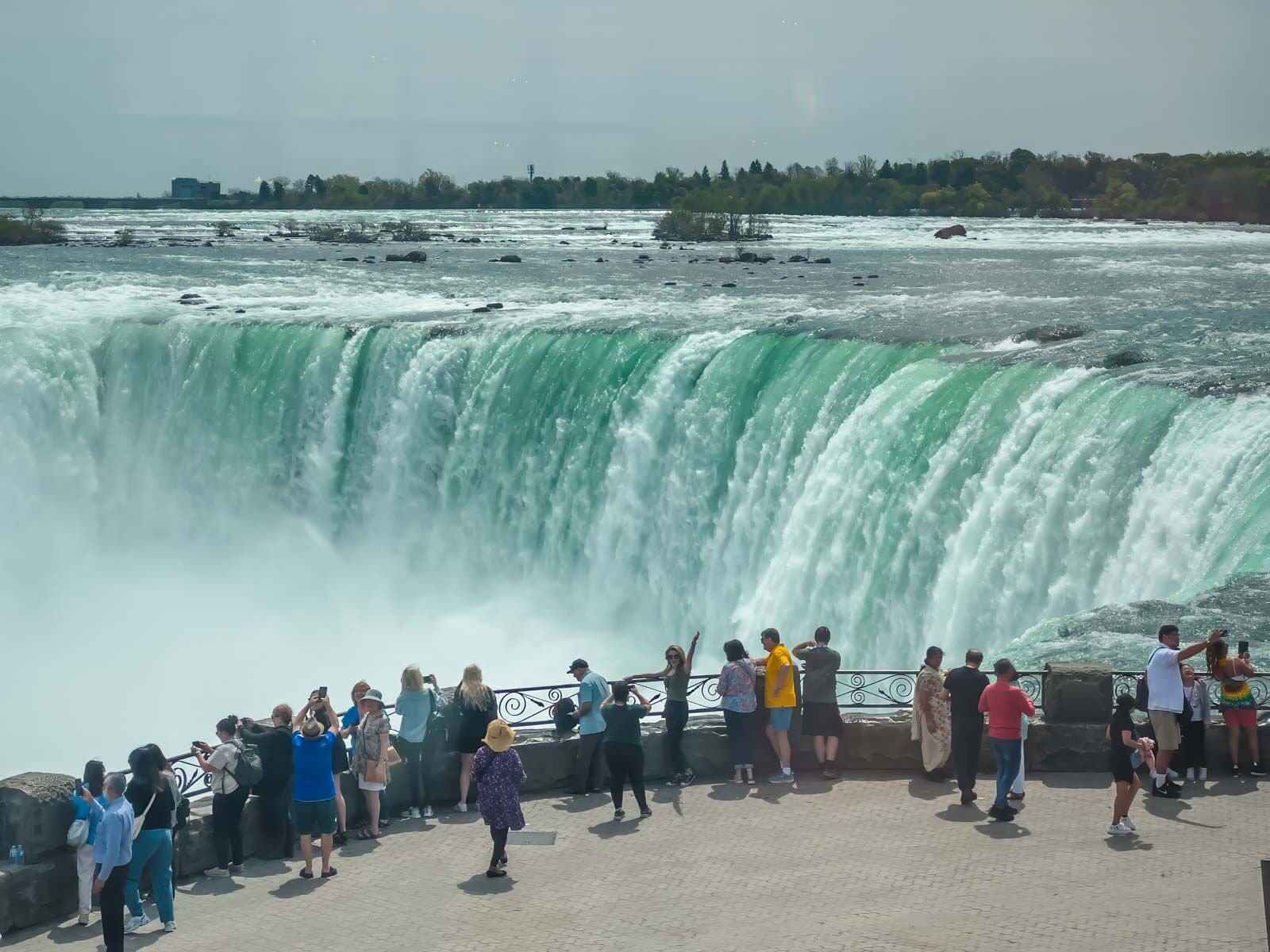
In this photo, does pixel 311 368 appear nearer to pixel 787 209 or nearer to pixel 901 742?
pixel 901 742

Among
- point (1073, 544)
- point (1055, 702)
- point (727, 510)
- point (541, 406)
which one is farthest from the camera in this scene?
point (541, 406)

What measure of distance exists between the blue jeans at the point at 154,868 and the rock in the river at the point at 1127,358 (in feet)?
54.1

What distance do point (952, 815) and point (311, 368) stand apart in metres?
20.3

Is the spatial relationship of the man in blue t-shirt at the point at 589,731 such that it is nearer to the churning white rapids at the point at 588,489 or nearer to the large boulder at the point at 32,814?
the large boulder at the point at 32,814

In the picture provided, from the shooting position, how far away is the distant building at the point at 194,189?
19468cm

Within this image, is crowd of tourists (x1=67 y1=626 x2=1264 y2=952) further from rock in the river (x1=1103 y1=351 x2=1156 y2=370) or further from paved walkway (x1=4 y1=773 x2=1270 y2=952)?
rock in the river (x1=1103 y1=351 x2=1156 y2=370)

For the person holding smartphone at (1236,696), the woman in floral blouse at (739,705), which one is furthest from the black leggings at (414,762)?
the person holding smartphone at (1236,696)

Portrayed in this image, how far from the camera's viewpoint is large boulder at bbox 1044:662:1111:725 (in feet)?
38.8

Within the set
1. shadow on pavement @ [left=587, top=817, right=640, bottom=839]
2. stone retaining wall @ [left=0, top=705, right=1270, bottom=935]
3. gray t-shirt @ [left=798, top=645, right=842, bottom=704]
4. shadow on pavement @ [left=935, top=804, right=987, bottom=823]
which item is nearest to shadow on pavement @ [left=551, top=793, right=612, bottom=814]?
stone retaining wall @ [left=0, top=705, right=1270, bottom=935]

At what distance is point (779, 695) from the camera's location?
12.0 metres

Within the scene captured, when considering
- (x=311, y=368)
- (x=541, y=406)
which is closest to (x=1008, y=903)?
(x=541, y=406)

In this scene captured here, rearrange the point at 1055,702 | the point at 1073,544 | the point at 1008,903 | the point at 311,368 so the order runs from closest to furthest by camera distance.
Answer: the point at 1008,903, the point at 1055,702, the point at 1073,544, the point at 311,368

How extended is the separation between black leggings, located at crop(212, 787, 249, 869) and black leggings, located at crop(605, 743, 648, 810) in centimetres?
258

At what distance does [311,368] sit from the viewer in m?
29.3
